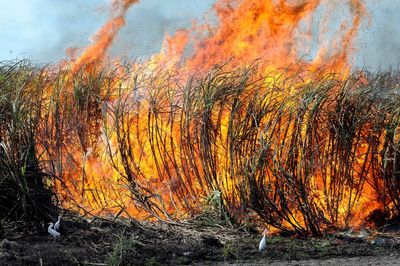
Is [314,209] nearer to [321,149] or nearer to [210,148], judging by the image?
[321,149]

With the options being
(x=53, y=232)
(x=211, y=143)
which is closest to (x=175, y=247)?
(x=53, y=232)

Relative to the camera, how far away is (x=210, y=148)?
25.3 feet

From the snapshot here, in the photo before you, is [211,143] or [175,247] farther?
[211,143]

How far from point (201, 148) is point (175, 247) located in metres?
1.46

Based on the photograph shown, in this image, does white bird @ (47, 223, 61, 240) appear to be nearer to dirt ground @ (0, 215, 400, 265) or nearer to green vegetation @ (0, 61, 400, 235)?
dirt ground @ (0, 215, 400, 265)

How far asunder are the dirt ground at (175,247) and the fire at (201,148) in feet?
0.99

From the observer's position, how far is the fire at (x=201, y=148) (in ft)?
24.2

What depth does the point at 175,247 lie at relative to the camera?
6.64 meters

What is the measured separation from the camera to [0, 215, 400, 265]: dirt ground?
19.7 feet

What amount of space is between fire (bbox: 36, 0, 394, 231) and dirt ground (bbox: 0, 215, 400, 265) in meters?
0.30

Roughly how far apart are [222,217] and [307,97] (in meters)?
1.62

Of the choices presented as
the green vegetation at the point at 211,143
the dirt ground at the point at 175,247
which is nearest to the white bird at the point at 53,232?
the dirt ground at the point at 175,247

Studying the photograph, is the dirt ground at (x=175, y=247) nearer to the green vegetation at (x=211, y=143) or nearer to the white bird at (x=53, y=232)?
the white bird at (x=53, y=232)

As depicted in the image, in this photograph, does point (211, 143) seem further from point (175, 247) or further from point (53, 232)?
point (53, 232)
